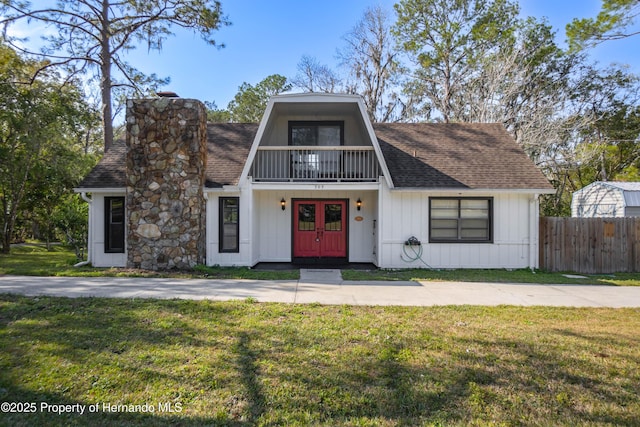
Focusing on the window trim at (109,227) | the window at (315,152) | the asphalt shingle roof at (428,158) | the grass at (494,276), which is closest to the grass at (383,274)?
the grass at (494,276)

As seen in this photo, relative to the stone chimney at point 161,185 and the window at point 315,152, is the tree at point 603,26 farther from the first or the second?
the stone chimney at point 161,185

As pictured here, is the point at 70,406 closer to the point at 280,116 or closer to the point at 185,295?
the point at 185,295

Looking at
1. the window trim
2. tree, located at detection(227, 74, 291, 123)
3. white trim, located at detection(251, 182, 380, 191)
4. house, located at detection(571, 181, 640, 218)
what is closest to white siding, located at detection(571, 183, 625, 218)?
house, located at detection(571, 181, 640, 218)

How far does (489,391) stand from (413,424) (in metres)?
0.99

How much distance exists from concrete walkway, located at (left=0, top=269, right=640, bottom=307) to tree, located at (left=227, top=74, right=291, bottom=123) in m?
20.6

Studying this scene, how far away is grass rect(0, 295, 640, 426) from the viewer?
2.94m

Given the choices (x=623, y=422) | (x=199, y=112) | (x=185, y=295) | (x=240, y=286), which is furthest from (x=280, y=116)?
(x=623, y=422)

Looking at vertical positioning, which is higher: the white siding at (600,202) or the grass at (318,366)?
the white siding at (600,202)

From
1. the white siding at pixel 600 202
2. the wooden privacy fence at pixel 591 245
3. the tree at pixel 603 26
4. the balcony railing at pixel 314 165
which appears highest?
the tree at pixel 603 26

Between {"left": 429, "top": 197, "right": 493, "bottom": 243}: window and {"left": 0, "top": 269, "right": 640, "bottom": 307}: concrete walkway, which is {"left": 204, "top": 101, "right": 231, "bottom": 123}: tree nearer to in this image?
{"left": 0, "top": 269, "right": 640, "bottom": 307}: concrete walkway

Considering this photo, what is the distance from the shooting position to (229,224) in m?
10.6

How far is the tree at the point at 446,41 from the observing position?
2136 cm

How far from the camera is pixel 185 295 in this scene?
6.68 metres

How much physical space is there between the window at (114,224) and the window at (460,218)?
9581 millimetres
